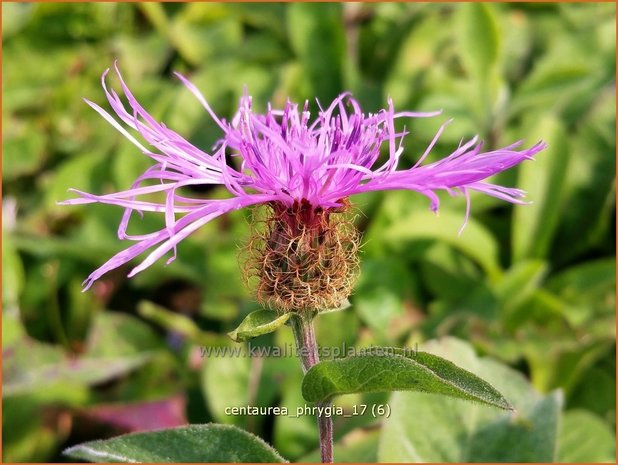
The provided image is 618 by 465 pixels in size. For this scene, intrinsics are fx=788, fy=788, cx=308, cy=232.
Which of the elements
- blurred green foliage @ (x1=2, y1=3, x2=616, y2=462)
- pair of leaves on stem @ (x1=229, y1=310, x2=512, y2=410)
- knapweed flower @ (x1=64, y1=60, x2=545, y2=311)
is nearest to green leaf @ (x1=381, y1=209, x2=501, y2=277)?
blurred green foliage @ (x1=2, y1=3, x2=616, y2=462)

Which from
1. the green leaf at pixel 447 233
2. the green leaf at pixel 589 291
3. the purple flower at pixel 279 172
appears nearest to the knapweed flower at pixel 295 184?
the purple flower at pixel 279 172

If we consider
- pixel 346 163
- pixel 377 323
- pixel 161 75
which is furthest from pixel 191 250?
pixel 346 163

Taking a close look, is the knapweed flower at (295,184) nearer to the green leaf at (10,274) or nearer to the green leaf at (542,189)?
the green leaf at (542,189)

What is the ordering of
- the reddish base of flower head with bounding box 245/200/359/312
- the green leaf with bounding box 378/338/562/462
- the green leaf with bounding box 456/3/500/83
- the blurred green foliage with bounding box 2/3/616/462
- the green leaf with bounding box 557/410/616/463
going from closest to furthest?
the reddish base of flower head with bounding box 245/200/359/312
the green leaf with bounding box 378/338/562/462
the green leaf with bounding box 557/410/616/463
the blurred green foliage with bounding box 2/3/616/462
the green leaf with bounding box 456/3/500/83

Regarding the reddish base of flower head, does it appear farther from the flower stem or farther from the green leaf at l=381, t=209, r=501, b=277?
the green leaf at l=381, t=209, r=501, b=277

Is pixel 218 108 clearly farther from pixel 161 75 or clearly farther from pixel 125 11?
pixel 125 11
